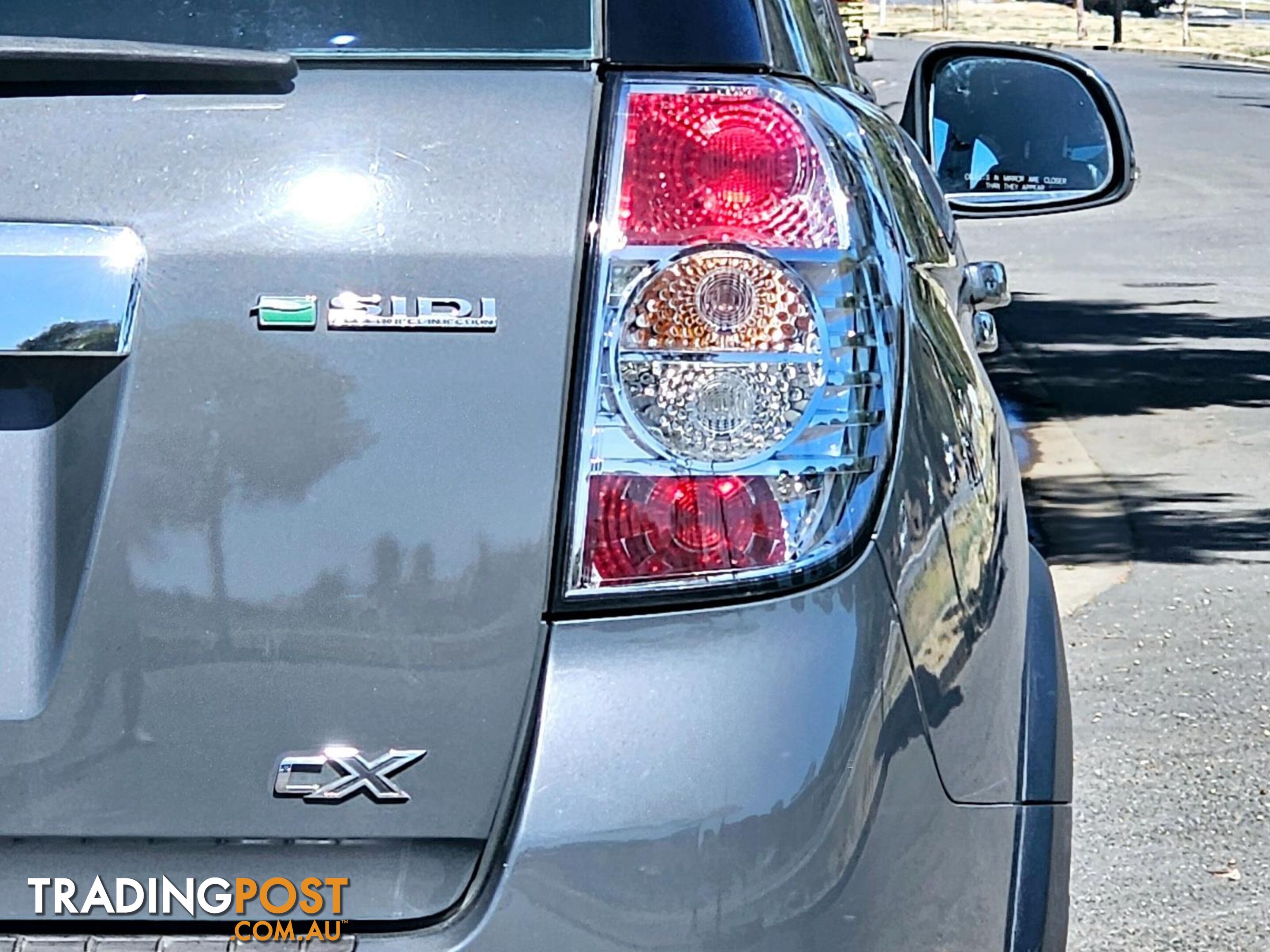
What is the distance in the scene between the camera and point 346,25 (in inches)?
75.6

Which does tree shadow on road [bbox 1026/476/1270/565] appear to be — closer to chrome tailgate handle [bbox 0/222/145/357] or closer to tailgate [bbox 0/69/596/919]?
tailgate [bbox 0/69/596/919]

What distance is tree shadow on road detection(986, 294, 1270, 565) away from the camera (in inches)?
275

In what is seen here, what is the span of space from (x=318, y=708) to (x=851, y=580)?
48cm

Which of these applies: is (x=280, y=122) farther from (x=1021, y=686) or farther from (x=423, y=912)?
(x=1021, y=686)

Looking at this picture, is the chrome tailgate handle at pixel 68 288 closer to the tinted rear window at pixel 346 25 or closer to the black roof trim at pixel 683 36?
the tinted rear window at pixel 346 25

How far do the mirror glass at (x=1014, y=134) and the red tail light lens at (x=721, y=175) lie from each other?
171 cm

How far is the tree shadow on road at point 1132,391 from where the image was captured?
6.99 m

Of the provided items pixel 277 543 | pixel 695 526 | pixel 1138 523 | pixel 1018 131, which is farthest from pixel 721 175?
pixel 1138 523

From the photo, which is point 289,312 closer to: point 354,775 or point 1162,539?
point 354,775

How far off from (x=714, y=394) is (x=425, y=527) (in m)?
0.28

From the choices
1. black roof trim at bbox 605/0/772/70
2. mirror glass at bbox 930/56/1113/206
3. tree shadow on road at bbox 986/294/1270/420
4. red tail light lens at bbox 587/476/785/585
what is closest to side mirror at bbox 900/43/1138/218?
mirror glass at bbox 930/56/1113/206

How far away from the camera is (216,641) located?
5.73ft

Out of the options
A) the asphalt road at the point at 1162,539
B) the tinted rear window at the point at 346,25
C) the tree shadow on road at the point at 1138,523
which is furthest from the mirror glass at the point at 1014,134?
the tree shadow on road at the point at 1138,523

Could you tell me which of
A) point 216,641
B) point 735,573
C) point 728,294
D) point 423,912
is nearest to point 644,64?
point 728,294
